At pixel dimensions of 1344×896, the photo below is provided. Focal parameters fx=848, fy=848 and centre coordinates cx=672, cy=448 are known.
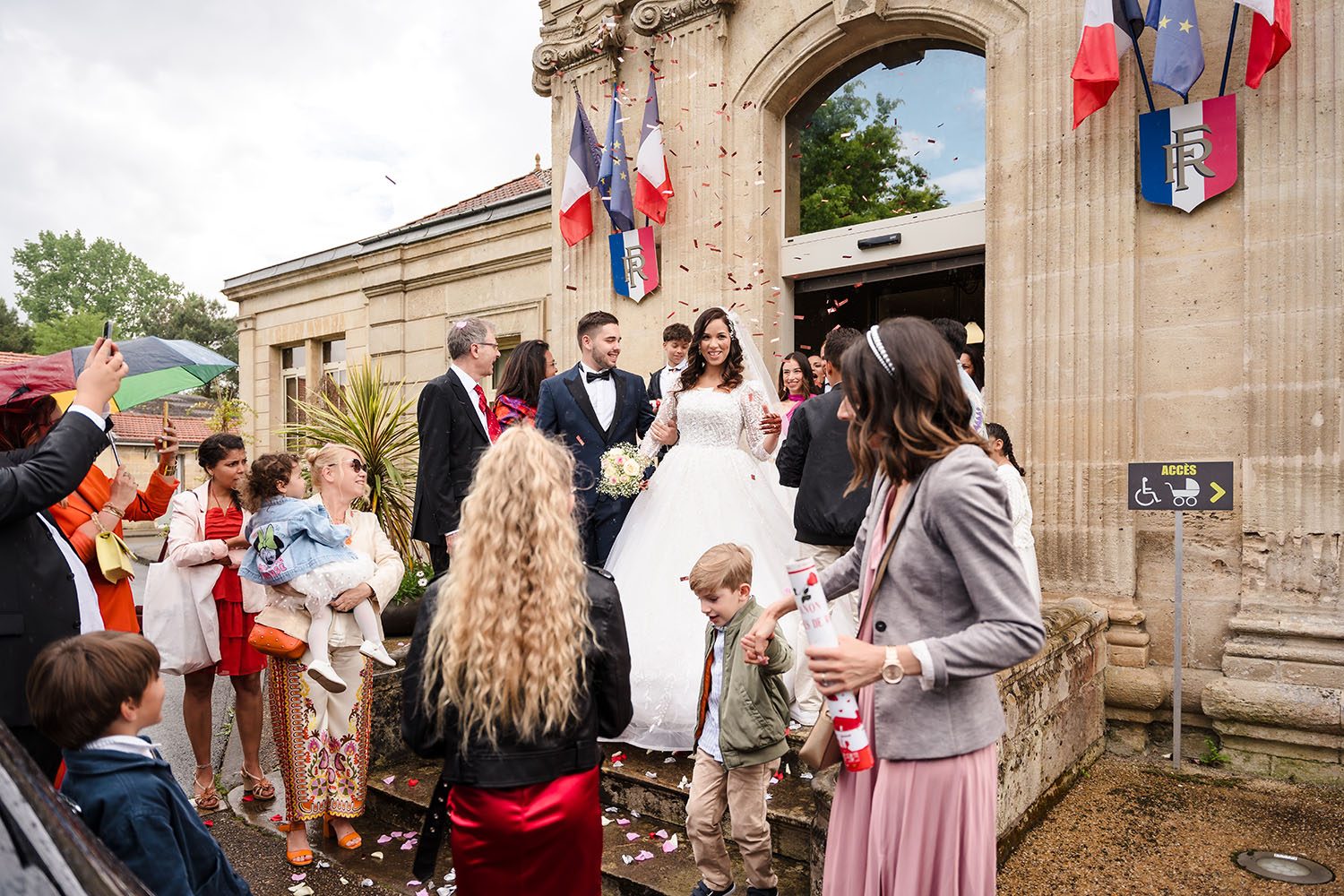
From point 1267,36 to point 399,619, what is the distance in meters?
6.46

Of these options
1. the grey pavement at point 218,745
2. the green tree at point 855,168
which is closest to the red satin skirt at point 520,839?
the grey pavement at point 218,745

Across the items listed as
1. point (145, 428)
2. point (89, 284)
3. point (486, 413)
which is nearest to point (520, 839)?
point (486, 413)

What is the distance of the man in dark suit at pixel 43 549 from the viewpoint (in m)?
2.51

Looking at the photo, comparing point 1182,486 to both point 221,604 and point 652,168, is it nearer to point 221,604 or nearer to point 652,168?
point 652,168

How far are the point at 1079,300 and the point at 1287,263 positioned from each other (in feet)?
3.79

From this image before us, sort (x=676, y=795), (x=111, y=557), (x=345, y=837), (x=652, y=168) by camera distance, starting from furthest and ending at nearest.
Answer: (x=652, y=168) < (x=345, y=837) < (x=676, y=795) < (x=111, y=557)

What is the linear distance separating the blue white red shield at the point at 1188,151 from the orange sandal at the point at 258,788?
6502mm

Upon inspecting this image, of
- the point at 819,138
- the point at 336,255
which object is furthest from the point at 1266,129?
the point at 336,255

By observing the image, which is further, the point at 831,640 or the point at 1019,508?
the point at 1019,508

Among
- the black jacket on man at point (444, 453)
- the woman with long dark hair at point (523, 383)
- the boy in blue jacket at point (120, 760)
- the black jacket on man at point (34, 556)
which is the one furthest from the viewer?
the woman with long dark hair at point (523, 383)

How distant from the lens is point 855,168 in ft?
26.4

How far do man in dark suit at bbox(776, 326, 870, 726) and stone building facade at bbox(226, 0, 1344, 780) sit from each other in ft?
7.14

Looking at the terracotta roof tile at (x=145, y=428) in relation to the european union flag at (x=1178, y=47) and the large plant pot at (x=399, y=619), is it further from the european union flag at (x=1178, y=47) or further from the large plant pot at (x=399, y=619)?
the european union flag at (x=1178, y=47)

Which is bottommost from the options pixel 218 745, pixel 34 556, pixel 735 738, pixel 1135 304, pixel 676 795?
pixel 218 745
